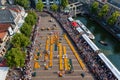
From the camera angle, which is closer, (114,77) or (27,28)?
(114,77)

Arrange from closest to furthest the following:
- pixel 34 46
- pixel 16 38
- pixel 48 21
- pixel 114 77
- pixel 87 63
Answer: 1. pixel 114 77
2. pixel 87 63
3. pixel 16 38
4. pixel 34 46
5. pixel 48 21

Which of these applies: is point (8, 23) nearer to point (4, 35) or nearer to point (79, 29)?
point (4, 35)

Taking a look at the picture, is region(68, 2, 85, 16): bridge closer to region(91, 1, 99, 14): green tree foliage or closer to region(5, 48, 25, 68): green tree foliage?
region(91, 1, 99, 14): green tree foliage

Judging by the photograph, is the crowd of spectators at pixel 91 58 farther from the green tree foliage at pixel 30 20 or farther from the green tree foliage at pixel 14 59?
the green tree foliage at pixel 14 59

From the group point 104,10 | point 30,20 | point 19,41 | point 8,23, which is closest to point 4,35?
point 19,41

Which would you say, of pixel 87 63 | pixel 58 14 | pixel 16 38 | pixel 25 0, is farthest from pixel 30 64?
pixel 25 0

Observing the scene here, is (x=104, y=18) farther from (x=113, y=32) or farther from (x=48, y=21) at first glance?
(x=48, y=21)
